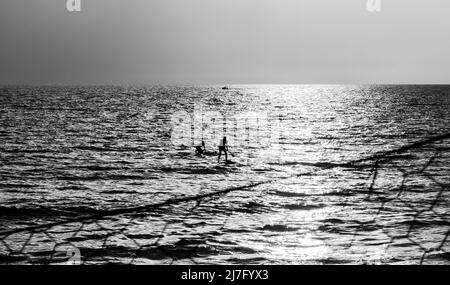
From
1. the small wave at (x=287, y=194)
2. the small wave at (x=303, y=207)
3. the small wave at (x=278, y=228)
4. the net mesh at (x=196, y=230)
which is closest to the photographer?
the net mesh at (x=196, y=230)

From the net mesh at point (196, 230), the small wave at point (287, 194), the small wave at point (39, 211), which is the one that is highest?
the net mesh at point (196, 230)

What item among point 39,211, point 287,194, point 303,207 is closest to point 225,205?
point 303,207

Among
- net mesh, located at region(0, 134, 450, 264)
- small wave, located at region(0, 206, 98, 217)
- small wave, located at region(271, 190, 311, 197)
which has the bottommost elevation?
small wave, located at region(0, 206, 98, 217)

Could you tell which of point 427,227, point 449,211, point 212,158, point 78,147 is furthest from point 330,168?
point 78,147

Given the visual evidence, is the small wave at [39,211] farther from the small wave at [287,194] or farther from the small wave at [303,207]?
the small wave at [287,194]

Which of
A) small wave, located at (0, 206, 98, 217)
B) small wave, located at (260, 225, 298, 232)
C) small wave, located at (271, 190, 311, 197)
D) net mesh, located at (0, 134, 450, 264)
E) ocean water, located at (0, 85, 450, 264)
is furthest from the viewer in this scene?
small wave, located at (271, 190, 311, 197)

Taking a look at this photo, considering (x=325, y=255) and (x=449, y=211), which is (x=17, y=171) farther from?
(x=449, y=211)

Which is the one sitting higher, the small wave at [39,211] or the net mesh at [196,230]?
the net mesh at [196,230]

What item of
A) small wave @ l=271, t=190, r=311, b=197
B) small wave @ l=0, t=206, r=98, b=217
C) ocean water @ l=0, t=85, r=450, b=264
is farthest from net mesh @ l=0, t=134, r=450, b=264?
small wave @ l=0, t=206, r=98, b=217

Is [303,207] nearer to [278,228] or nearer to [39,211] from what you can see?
[278,228]

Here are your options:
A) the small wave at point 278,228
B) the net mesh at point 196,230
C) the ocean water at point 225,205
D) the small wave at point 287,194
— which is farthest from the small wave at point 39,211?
the small wave at point 287,194

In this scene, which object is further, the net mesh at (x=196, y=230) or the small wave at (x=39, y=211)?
the small wave at (x=39, y=211)

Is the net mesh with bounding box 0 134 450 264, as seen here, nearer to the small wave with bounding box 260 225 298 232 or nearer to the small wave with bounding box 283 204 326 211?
the small wave with bounding box 260 225 298 232

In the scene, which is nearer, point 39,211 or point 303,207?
point 39,211
